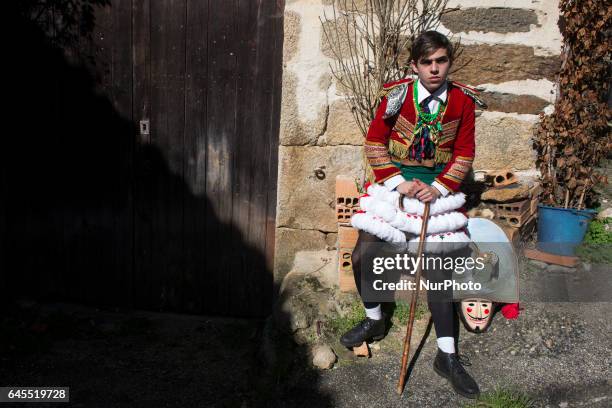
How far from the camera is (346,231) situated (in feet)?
10.7

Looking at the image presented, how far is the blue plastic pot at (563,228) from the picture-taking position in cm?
361

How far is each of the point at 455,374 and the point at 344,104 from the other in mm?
1737

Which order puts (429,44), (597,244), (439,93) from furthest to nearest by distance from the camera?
(597,244)
(439,93)
(429,44)

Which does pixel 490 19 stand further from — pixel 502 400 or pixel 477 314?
pixel 502 400

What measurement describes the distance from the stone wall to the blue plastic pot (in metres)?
0.32

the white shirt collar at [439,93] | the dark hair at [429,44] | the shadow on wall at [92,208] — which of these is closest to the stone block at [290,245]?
the shadow on wall at [92,208]

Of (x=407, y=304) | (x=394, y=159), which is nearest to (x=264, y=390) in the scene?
(x=407, y=304)

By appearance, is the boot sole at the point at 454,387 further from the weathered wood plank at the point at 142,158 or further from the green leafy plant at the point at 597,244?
the weathered wood plank at the point at 142,158

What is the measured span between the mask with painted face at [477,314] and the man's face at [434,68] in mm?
1166

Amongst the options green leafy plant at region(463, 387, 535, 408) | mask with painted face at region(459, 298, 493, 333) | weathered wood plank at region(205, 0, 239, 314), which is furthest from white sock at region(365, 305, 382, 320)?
weathered wood plank at region(205, 0, 239, 314)

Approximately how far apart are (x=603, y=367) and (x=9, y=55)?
4163mm

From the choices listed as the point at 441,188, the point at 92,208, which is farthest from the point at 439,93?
the point at 92,208

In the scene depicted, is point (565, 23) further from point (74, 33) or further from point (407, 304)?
point (74, 33)

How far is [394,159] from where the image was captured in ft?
9.41
